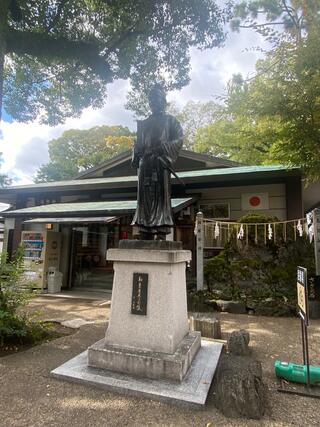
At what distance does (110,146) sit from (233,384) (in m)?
27.2

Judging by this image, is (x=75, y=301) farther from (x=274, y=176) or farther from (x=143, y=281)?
(x=274, y=176)

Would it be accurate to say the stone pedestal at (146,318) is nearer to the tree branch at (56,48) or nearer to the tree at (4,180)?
the tree branch at (56,48)

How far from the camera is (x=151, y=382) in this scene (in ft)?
10.2

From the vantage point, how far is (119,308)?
11.8 ft

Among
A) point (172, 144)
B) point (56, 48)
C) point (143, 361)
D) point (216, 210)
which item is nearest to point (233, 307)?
point (216, 210)

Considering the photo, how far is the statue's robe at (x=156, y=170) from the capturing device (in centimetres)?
399

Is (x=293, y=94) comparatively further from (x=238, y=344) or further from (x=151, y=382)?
(x=151, y=382)

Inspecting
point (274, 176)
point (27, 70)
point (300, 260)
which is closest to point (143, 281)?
point (300, 260)

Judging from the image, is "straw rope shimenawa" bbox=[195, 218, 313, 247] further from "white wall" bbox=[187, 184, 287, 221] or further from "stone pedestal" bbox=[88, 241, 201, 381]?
"stone pedestal" bbox=[88, 241, 201, 381]

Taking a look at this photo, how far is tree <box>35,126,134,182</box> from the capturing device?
28281 millimetres

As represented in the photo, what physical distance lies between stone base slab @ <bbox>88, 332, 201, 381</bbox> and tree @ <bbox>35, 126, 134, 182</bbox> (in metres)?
25.1

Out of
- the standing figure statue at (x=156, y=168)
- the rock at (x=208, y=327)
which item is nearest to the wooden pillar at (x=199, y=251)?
the rock at (x=208, y=327)

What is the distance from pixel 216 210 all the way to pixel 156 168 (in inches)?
265

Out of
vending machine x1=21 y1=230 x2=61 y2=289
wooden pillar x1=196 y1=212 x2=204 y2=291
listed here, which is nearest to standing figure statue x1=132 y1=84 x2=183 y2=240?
wooden pillar x1=196 y1=212 x2=204 y2=291
